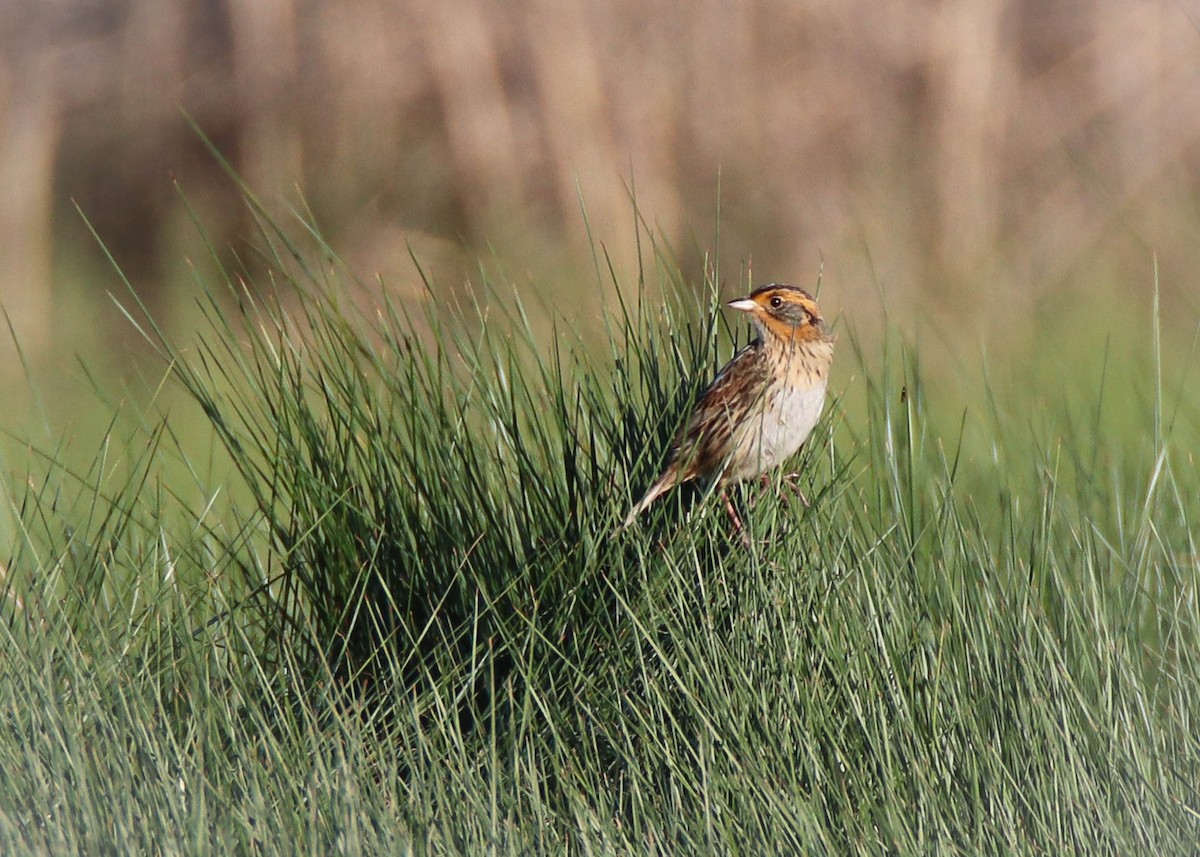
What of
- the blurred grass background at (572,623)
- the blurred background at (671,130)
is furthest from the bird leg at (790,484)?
the blurred background at (671,130)

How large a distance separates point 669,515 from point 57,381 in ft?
13.9

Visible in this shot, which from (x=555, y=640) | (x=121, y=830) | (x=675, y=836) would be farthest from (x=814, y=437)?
(x=121, y=830)

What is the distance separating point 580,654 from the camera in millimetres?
2203

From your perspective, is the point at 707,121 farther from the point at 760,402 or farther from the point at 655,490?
the point at 655,490

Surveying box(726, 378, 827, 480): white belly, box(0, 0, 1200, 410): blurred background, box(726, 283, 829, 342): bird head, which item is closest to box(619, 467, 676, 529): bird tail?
box(726, 378, 827, 480): white belly

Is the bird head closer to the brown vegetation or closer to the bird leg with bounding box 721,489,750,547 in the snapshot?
the bird leg with bounding box 721,489,750,547

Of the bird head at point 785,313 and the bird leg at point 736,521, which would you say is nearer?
the bird leg at point 736,521

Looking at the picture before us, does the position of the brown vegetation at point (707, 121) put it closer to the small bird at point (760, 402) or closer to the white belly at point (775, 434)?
the small bird at point (760, 402)

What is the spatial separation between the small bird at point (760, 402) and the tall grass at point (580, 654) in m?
0.05

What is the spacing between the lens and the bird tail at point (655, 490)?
2.22 m

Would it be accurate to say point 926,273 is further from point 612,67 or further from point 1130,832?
point 1130,832

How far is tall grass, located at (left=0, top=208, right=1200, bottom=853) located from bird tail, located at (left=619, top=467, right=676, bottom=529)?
0.03 m

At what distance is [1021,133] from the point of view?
5898 millimetres

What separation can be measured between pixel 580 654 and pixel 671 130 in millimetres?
4143
